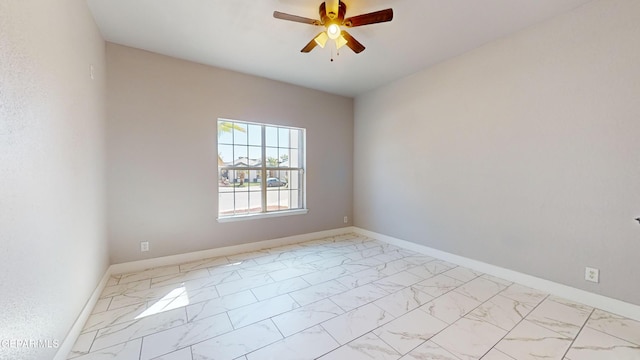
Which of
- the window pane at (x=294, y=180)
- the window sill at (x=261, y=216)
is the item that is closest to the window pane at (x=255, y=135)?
the window pane at (x=294, y=180)

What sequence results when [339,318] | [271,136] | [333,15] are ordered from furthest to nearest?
1. [271,136]
2. [333,15]
3. [339,318]

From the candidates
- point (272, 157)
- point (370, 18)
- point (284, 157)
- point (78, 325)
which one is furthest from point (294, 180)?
point (78, 325)

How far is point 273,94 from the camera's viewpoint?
407 cm

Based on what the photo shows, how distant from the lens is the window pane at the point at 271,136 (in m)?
4.18

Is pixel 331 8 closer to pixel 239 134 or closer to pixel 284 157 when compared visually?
pixel 239 134

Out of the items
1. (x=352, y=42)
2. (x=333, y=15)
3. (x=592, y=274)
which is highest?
(x=333, y=15)

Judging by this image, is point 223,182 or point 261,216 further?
point 261,216

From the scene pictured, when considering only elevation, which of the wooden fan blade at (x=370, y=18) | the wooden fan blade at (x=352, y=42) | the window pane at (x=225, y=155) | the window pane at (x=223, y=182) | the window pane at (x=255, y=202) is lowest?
the window pane at (x=255, y=202)

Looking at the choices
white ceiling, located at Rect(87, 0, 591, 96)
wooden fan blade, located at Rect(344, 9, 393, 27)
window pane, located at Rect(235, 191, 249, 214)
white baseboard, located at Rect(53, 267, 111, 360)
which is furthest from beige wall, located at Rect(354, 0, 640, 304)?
white baseboard, located at Rect(53, 267, 111, 360)

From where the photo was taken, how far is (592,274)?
2297 mm

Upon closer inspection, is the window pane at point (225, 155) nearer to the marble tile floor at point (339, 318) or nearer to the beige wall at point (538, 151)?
the marble tile floor at point (339, 318)

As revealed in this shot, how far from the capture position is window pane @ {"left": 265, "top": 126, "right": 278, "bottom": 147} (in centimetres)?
418

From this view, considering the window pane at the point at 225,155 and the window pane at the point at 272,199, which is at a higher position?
the window pane at the point at 225,155

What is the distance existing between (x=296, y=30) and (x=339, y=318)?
2.87m
